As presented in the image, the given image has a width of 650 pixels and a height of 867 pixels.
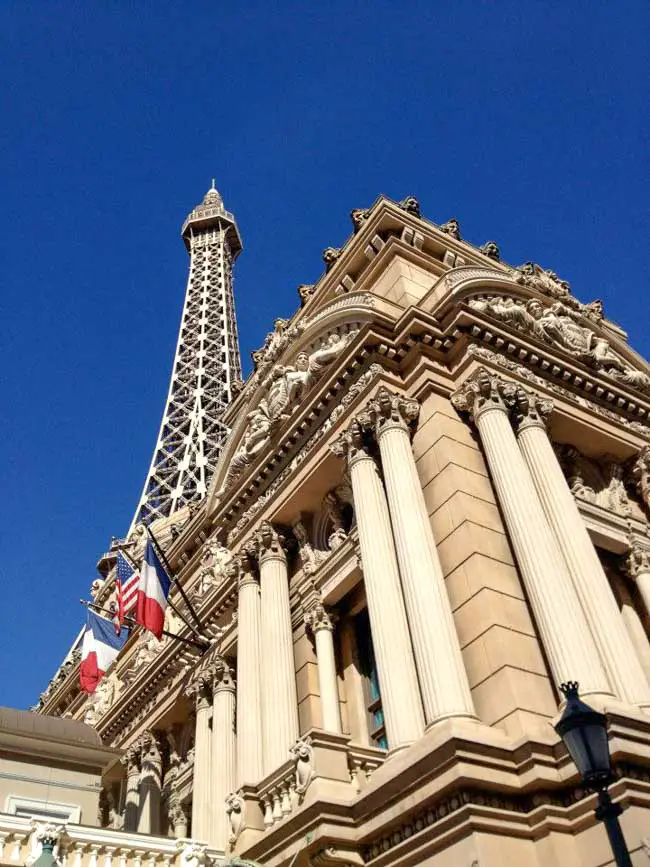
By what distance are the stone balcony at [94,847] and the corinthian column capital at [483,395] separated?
32.2 ft

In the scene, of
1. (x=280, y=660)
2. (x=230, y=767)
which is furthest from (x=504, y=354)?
(x=230, y=767)

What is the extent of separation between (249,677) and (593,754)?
489 inches

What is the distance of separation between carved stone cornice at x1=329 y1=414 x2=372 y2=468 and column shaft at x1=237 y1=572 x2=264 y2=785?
4991 mm

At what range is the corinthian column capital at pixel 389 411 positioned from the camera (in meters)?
17.7

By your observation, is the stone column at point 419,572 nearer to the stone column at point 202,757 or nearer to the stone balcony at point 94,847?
the stone balcony at point 94,847

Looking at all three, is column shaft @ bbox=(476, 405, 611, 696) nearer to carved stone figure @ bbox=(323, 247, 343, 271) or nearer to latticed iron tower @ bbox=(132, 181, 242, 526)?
carved stone figure @ bbox=(323, 247, 343, 271)

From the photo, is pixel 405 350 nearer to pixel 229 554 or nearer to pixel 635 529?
pixel 635 529

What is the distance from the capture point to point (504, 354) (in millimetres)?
19125

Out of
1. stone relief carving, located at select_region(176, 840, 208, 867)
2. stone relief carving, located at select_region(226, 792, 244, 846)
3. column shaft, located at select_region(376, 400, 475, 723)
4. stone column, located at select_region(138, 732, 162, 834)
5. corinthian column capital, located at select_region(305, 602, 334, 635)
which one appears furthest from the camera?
stone column, located at select_region(138, 732, 162, 834)

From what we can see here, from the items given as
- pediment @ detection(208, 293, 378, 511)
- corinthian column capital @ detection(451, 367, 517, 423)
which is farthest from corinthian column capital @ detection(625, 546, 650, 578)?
pediment @ detection(208, 293, 378, 511)

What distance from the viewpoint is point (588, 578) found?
48.3ft

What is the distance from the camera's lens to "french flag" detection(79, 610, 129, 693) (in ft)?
96.6

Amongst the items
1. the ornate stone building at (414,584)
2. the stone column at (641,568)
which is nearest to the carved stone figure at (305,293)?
the ornate stone building at (414,584)

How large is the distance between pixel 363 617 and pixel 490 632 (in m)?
5.84
